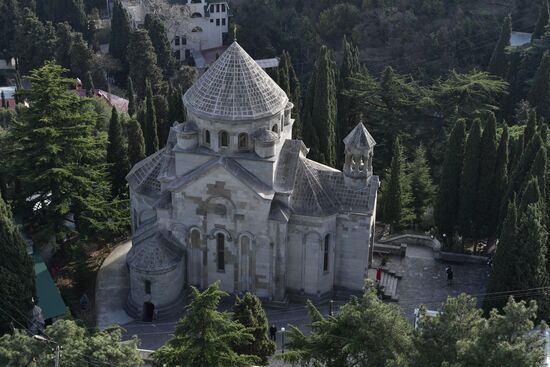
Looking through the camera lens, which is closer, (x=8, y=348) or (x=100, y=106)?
(x=8, y=348)

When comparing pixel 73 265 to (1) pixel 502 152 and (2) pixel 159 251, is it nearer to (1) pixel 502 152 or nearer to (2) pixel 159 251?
(2) pixel 159 251

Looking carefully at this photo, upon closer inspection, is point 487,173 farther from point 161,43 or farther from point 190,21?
point 190,21

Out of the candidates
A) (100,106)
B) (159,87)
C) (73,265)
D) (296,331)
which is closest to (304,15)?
(159,87)

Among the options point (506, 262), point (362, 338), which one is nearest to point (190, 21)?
point (506, 262)

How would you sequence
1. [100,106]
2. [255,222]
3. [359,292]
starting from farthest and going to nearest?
[100,106] < [359,292] < [255,222]

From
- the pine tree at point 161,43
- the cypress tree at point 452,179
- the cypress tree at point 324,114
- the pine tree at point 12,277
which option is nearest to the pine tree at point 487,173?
the cypress tree at point 452,179

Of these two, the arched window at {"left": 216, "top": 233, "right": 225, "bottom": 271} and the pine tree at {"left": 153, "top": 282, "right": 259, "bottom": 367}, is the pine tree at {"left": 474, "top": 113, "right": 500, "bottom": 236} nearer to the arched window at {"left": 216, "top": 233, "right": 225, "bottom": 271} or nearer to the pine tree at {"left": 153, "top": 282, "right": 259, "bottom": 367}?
the arched window at {"left": 216, "top": 233, "right": 225, "bottom": 271}
